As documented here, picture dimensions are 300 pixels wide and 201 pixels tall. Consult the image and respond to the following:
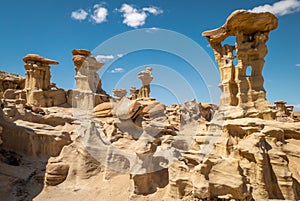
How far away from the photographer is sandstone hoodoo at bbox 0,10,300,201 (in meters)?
6.50

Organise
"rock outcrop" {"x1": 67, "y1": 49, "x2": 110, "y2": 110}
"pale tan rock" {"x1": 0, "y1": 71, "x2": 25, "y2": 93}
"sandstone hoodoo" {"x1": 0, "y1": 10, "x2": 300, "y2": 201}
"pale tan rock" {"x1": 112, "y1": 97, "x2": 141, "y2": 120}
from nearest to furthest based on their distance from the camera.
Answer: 1. "sandstone hoodoo" {"x1": 0, "y1": 10, "x2": 300, "y2": 201}
2. "pale tan rock" {"x1": 112, "y1": 97, "x2": 141, "y2": 120}
3. "rock outcrop" {"x1": 67, "y1": 49, "x2": 110, "y2": 110}
4. "pale tan rock" {"x1": 0, "y1": 71, "x2": 25, "y2": 93}

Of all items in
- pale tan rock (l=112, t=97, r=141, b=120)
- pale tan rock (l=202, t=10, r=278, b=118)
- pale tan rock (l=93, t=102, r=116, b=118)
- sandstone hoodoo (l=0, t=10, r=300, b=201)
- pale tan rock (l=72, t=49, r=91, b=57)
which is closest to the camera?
sandstone hoodoo (l=0, t=10, r=300, b=201)

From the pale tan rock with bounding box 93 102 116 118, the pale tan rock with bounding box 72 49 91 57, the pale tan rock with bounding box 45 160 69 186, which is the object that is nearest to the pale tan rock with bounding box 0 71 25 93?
the pale tan rock with bounding box 72 49 91 57

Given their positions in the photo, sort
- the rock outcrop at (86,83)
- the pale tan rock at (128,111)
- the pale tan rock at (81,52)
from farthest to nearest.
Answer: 1. the pale tan rock at (81,52)
2. the rock outcrop at (86,83)
3. the pale tan rock at (128,111)

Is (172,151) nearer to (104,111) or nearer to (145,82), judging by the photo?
(104,111)

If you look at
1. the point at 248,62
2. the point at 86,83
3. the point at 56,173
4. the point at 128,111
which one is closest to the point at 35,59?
the point at 86,83

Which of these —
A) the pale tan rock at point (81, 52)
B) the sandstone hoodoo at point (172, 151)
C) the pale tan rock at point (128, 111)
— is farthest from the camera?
the pale tan rock at point (81, 52)

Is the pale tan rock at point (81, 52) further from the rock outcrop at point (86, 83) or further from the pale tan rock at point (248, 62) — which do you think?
the pale tan rock at point (248, 62)

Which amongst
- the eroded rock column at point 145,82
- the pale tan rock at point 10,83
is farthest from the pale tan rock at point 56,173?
the pale tan rock at point 10,83

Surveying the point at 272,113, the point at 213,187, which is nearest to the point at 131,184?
the point at 213,187

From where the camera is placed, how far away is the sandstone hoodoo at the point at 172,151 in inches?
256

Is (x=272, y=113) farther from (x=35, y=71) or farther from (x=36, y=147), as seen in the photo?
(x=35, y=71)

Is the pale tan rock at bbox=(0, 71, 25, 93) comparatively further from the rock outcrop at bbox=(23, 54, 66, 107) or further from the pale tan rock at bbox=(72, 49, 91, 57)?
the pale tan rock at bbox=(72, 49, 91, 57)

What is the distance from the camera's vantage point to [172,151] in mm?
7875
